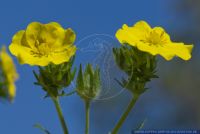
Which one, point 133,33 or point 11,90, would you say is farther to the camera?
point 133,33

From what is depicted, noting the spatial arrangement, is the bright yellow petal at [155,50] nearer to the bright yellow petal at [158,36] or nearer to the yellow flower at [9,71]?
the bright yellow petal at [158,36]

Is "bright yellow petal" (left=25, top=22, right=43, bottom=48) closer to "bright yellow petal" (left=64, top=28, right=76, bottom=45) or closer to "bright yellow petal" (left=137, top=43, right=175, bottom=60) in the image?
"bright yellow petal" (left=64, top=28, right=76, bottom=45)

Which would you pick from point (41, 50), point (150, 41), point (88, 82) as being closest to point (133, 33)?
point (150, 41)

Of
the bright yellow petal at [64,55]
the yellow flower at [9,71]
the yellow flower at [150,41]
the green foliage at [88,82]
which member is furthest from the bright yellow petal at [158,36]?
the yellow flower at [9,71]

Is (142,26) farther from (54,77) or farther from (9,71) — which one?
(9,71)

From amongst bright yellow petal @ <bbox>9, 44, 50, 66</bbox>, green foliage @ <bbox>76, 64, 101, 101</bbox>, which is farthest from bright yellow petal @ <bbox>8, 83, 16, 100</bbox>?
green foliage @ <bbox>76, 64, 101, 101</bbox>

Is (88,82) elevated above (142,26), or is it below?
below

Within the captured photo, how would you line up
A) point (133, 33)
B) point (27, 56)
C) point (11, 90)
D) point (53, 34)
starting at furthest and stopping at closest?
point (133, 33) → point (53, 34) → point (27, 56) → point (11, 90)

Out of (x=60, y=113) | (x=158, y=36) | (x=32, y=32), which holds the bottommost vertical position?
(x=60, y=113)
